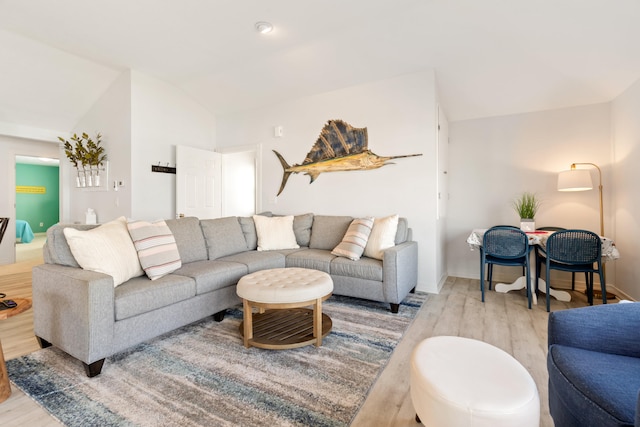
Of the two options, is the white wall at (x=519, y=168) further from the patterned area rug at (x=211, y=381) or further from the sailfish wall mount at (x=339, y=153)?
the patterned area rug at (x=211, y=381)

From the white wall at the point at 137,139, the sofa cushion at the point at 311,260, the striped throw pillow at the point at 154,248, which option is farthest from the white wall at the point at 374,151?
the striped throw pillow at the point at 154,248

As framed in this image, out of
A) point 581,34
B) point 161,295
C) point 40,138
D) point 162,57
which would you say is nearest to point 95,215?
point 40,138

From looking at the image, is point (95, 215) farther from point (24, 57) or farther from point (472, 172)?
point (472, 172)

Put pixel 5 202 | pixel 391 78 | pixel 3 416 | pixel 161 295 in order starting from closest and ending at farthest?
1. pixel 3 416
2. pixel 161 295
3. pixel 391 78
4. pixel 5 202

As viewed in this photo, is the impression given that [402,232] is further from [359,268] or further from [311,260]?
[311,260]

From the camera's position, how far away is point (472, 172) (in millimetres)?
4102

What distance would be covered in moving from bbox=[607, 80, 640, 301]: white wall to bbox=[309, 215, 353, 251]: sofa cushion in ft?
9.18

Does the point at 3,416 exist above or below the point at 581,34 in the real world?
below

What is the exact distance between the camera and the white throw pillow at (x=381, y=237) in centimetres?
308

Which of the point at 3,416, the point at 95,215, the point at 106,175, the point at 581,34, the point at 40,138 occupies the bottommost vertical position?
the point at 3,416

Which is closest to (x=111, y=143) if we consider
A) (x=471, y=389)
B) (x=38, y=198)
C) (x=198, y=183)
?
(x=198, y=183)

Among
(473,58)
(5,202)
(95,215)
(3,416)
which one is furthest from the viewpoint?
(5,202)

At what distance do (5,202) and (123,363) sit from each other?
5334 mm

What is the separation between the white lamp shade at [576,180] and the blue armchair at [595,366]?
8.43ft
